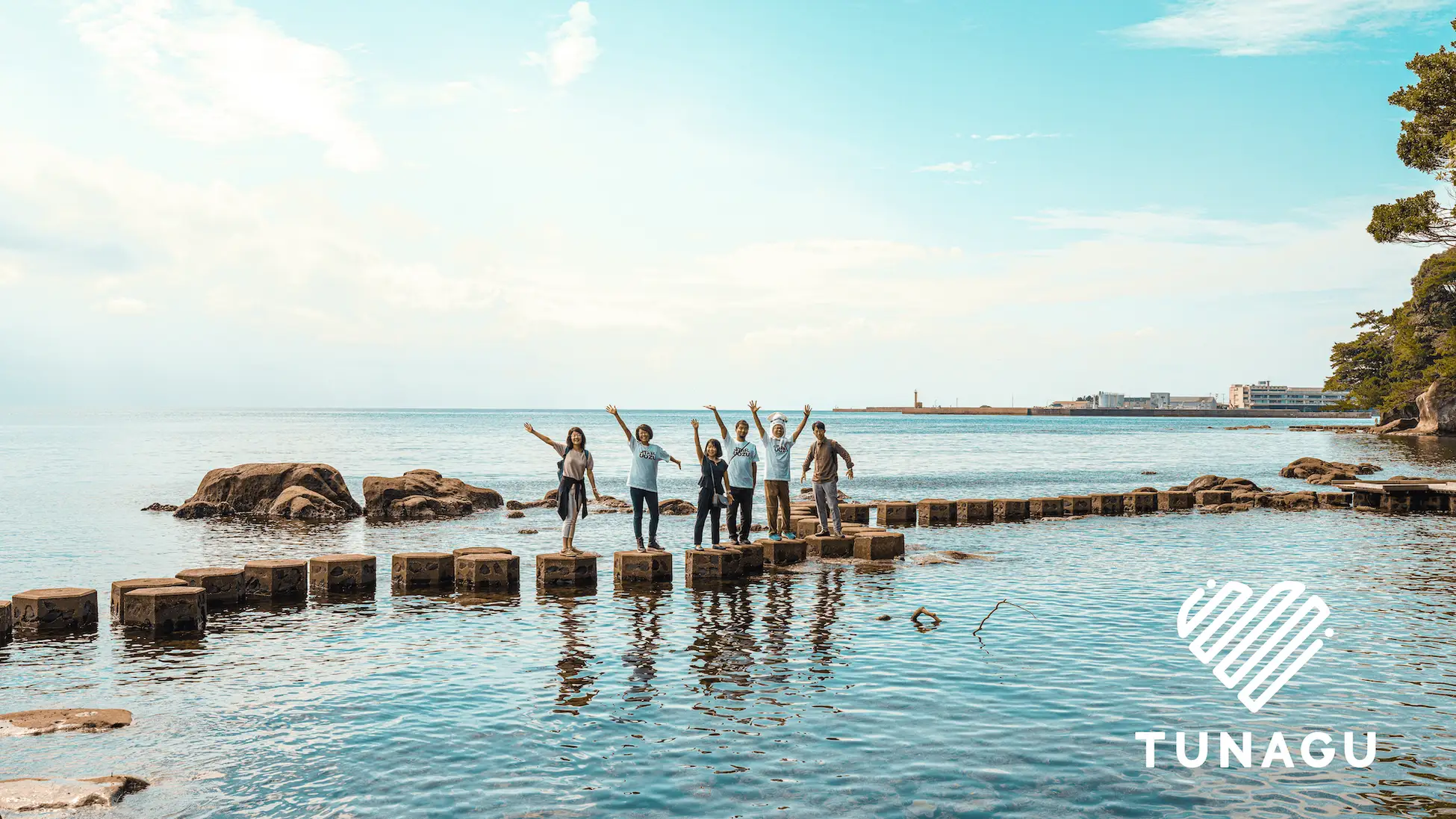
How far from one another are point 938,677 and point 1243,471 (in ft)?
191

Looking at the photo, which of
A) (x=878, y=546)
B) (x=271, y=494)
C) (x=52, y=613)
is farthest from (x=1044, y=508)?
(x=52, y=613)

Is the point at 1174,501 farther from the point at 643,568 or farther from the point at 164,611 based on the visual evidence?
the point at 164,611

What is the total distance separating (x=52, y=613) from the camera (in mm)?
14312

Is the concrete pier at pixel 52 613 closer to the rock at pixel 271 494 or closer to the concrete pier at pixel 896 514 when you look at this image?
the rock at pixel 271 494

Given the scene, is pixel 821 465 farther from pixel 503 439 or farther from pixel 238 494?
pixel 503 439

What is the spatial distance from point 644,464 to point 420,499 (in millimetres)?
19682

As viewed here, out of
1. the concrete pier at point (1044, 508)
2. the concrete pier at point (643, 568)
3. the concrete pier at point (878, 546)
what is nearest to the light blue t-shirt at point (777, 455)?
the concrete pier at point (878, 546)

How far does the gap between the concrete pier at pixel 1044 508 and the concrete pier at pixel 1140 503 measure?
296cm

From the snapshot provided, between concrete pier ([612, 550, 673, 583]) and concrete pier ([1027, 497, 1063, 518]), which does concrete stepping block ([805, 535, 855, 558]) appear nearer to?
concrete pier ([612, 550, 673, 583])

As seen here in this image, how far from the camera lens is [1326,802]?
7859mm

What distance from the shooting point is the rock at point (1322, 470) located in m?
47.8

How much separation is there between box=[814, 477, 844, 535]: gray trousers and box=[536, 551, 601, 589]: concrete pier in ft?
18.5

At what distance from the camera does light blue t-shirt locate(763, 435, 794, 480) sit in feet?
65.4

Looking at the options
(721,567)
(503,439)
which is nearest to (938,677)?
(721,567)
